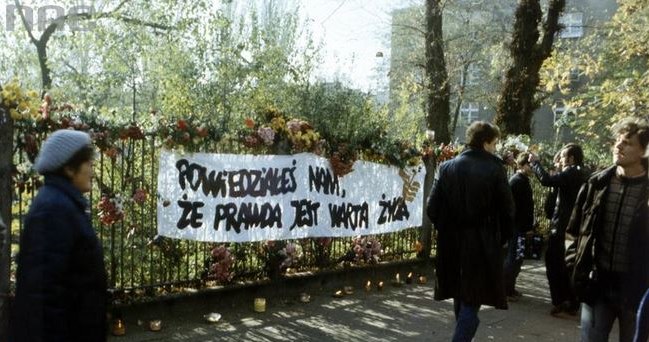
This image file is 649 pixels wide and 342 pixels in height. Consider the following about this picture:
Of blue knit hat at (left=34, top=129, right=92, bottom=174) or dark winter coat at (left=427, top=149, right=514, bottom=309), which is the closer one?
blue knit hat at (left=34, top=129, right=92, bottom=174)

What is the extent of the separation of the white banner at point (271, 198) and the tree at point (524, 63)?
803 cm

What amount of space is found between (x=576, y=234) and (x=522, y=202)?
322 centimetres

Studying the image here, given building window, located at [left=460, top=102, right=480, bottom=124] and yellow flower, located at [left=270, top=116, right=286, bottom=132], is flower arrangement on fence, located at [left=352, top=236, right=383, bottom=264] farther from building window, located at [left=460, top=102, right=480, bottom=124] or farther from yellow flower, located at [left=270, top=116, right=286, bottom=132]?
building window, located at [left=460, top=102, right=480, bottom=124]

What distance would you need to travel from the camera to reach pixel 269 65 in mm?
10719

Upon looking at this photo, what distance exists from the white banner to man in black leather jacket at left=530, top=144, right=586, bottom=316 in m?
2.21

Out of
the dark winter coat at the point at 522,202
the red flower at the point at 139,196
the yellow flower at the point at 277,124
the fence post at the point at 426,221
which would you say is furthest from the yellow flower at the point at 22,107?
the fence post at the point at 426,221

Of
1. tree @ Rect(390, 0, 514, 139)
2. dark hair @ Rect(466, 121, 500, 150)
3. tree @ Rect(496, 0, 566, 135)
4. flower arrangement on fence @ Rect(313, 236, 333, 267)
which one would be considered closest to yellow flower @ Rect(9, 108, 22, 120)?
dark hair @ Rect(466, 121, 500, 150)

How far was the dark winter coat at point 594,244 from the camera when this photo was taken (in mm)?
3887

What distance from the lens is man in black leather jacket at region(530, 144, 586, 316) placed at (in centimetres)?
692

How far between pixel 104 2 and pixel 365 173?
47.3 feet

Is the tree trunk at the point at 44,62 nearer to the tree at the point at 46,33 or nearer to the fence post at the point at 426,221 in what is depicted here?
the tree at the point at 46,33

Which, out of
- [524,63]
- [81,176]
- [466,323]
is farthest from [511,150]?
[81,176]

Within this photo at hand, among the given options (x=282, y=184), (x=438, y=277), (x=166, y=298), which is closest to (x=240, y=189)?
(x=282, y=184)

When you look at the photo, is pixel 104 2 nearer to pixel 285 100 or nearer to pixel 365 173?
pixel 285 100
